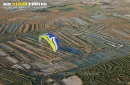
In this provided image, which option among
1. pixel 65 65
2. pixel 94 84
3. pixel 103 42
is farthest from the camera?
pixel 103 42

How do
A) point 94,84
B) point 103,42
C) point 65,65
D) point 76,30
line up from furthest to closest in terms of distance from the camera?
point 76,30, point 103,42, point 65,65, point 94,84

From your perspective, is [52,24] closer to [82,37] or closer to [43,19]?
[43,19]

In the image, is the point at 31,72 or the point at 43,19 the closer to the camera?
the point at 31,72

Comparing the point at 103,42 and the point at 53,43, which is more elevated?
the point at 53,43

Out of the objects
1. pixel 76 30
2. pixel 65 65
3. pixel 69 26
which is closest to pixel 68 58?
pixel 65 65

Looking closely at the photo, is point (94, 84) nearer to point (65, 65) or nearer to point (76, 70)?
point (76, 70)

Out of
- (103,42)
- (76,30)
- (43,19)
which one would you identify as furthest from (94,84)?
(43,19)
